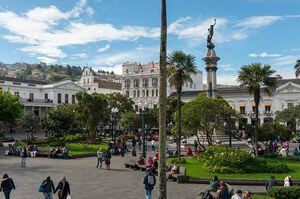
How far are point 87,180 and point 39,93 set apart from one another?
234 feet

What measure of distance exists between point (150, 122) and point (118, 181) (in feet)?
174

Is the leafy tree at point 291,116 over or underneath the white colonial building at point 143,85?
underneath

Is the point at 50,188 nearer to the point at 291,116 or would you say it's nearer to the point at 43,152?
the point at 43,152

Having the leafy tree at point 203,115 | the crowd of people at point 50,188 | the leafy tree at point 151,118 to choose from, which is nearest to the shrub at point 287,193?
the crowd of people at point 50,188

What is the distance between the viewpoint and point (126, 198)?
18219mm

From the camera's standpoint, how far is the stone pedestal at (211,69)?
51.3 meters

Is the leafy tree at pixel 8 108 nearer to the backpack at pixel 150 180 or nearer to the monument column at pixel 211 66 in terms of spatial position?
the monument column at pixel 211 66

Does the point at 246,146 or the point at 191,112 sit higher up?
the point at 191,112

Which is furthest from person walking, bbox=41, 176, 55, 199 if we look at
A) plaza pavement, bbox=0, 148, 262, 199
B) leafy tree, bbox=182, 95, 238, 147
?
leafy tree, bbox=182, 95, 238, 147

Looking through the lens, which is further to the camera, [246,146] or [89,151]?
[246,146]

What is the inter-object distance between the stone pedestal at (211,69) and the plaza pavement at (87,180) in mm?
21681

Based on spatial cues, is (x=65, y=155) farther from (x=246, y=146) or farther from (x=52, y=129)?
(x=246, y=146)

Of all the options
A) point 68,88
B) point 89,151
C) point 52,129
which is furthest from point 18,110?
point 68,88

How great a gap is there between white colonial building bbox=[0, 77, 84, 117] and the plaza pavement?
178 ft
